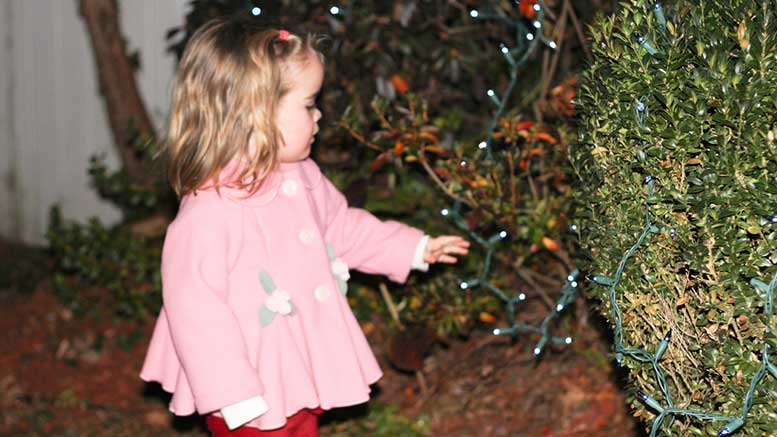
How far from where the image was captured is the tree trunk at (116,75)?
256 inches

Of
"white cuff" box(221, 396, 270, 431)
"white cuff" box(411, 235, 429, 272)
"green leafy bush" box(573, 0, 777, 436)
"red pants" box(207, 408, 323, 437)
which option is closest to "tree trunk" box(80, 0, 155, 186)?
"white cuff" box(411, 235, 429, 272)

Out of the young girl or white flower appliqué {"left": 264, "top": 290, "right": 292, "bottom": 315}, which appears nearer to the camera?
the young girl

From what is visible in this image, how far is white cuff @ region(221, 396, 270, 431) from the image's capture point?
9.43ft

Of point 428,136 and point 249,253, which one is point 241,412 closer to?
point 249,253

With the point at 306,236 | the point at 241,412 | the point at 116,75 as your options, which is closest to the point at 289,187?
the point at 306,236

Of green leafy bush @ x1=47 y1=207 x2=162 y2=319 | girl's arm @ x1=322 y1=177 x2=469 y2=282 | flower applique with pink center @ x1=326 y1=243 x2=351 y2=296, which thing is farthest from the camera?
green leafy bush @ x1=47 y1=207 x2=162 y2=319

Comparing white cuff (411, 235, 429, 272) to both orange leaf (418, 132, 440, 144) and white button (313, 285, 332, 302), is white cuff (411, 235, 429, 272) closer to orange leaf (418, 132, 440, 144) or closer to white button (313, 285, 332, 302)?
white button (313, 285, 332, 302)

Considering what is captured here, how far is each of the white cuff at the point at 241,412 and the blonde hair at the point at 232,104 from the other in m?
0.62

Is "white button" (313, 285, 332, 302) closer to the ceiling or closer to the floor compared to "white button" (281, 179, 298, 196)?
closer to the floor

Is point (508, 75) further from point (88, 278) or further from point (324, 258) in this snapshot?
point (88, 278)

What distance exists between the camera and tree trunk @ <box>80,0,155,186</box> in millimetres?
6504

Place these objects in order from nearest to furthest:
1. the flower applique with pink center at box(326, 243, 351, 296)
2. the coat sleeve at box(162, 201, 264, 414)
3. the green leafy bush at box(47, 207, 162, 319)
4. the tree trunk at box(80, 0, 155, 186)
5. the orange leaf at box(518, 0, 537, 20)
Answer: the coat sleeve at box(162, 201, 264, 414)
the flower applique with pink center at box(326, 243, 351, 296)
the orange leaf at box(518, 0, 537, 20)
the green leafy bush at box(47, 207, 162, 319)
the tree trunk at box(80, 0, 155, 186)

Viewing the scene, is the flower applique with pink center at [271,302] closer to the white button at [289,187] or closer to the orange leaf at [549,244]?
the white button at [289,187]

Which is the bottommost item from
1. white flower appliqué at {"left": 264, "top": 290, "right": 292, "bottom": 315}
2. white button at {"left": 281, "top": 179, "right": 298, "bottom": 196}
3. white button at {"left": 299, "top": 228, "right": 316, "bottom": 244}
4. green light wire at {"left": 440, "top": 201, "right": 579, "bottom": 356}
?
green light wire at {"left": 440, "top": 201, "right": 579, "bottom": 356}
